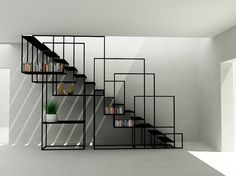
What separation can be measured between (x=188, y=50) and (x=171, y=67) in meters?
0.67

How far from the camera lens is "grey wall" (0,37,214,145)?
8.10 m

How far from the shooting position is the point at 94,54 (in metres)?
8.30

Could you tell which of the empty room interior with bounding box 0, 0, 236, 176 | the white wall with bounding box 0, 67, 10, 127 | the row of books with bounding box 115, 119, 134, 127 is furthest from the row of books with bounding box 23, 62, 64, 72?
the white wall with bounding box 0, 67, 10, 127

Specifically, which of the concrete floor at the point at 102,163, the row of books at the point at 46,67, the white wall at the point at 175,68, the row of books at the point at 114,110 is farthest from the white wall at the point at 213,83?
the row of books at the point at 46,67

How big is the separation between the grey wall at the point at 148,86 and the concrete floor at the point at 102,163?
1.08m

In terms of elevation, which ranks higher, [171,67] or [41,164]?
[171,67]

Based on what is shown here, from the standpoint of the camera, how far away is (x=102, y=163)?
5.62 m

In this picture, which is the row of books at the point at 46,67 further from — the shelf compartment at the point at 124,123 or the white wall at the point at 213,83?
the white wall at the point at 213,83

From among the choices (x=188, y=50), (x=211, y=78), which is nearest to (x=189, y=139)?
(x=211, y=78)

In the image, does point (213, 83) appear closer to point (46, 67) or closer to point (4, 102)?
point (46, 67)

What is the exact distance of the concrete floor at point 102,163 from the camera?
494cm
